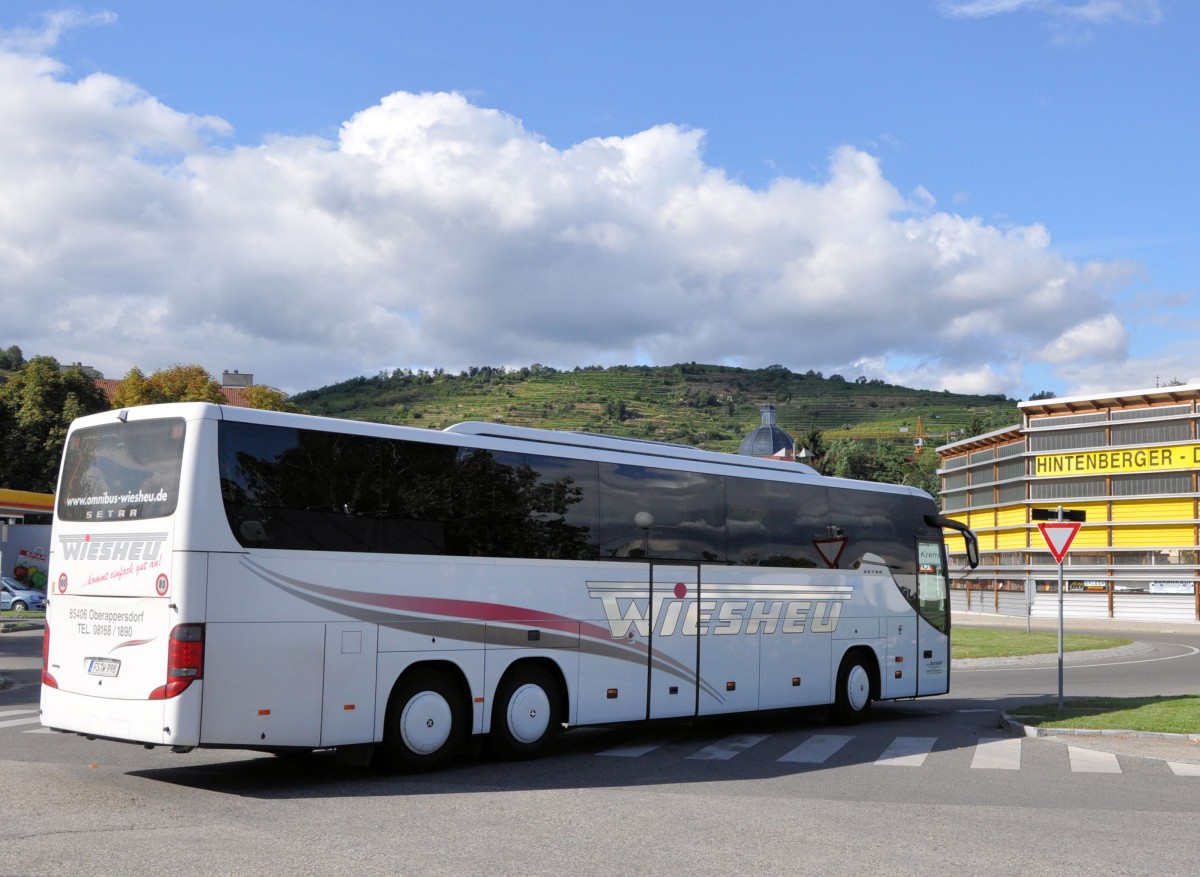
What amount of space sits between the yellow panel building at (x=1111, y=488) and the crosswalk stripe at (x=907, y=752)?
4397 centimetres

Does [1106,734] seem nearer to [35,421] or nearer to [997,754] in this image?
[997,754]

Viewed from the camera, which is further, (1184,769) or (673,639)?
(673,639)

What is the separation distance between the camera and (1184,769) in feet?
42.2

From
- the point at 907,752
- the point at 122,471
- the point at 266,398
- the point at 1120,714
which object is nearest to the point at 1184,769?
the point at 907,752

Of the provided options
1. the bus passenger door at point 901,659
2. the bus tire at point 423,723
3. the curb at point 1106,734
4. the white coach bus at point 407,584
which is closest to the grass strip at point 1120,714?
the curb at point 1106,734

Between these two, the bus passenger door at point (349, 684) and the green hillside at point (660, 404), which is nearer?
the bus passenger door at point (349, 684)

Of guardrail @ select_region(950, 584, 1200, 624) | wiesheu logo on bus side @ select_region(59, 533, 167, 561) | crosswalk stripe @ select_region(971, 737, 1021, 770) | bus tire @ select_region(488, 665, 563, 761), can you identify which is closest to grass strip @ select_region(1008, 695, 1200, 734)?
crosswalk stripe @ select_region(971, 737, 1021, 770)

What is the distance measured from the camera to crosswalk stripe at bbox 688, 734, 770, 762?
13859 millimetres

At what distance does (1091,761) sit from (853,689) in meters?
4.45

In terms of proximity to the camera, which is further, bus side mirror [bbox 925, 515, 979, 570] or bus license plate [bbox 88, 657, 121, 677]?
bus side mirror [bbox 925, 515, 979, 570]

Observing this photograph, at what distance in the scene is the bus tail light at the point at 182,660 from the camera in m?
10.1

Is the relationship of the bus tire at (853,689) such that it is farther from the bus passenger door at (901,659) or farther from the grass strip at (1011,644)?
the grass strip at (1011,644)

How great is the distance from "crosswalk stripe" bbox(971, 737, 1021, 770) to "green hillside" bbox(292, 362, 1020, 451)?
10357cm

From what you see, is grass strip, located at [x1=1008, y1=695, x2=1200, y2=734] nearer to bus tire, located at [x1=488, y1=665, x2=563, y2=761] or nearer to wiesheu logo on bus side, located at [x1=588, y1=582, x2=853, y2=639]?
wiesheu logo on bus side, located at [x1=588, y1=582, x2=853, y2=639]
